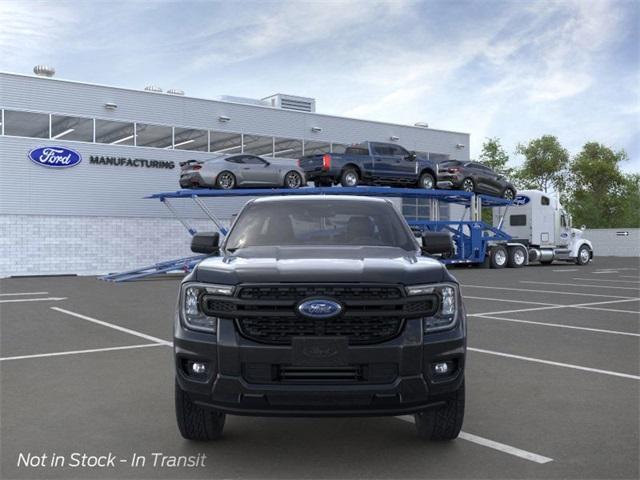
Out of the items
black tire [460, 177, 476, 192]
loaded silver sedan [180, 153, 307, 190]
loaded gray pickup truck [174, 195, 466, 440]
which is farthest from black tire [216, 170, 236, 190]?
loaded gray pickup truck [174, 195, 466, 440]

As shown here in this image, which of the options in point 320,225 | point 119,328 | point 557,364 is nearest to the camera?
point 320,225

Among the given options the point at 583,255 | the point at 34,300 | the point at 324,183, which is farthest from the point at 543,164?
the point at 34,300

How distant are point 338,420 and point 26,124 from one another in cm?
2616

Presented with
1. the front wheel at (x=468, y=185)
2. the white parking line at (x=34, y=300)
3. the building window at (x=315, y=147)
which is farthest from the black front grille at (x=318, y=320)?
the building window at (x=315, y=147)

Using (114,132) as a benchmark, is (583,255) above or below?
below

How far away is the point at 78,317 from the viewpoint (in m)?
12.2

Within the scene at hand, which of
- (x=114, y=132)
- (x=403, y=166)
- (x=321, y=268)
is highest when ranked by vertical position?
(x=114, y=132)

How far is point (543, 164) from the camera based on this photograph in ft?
247

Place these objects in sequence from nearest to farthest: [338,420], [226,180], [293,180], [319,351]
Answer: [319,351]
[338,420]
[226,180]
[293,180]

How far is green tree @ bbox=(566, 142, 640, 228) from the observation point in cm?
7381

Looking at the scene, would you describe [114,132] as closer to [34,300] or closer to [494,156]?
[34,300]

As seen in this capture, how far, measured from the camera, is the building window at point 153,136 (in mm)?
30594

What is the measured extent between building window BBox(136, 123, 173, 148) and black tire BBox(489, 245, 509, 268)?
15201 mm

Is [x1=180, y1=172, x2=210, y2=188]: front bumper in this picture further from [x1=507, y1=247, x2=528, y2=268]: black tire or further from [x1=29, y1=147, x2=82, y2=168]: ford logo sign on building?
[x1=507, y1=247, x2=528, y2=268]: black tire
